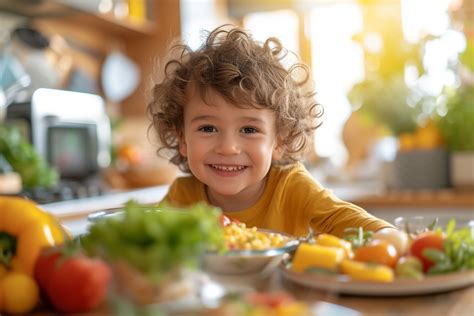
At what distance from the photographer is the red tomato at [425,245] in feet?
2.33

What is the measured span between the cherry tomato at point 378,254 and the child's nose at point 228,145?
1.77 feet

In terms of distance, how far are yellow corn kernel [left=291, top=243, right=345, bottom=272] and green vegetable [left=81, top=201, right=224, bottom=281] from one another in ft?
0.49

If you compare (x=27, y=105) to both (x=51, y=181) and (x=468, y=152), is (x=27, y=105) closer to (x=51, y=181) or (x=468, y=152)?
(x=51, y=181)

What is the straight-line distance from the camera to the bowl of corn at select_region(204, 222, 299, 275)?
2.17 feet

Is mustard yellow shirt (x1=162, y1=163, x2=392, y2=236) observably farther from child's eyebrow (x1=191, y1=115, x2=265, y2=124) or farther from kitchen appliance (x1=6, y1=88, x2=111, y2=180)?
kitchen appliance (x1=6, y1=88, x2=111, y2=180)

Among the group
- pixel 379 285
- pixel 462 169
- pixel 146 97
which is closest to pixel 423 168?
pixel 462 169

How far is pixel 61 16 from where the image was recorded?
10.9 feet

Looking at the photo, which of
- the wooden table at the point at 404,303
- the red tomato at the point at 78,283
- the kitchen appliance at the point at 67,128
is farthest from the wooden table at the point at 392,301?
the kitchen appliance at the point at 67,128

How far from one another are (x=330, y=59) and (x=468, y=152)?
211 centimetres

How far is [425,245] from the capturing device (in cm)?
72

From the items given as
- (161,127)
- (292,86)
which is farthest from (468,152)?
(161,127)

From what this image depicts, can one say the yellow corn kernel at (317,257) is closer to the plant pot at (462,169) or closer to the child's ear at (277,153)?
the child's ear at (277,153)

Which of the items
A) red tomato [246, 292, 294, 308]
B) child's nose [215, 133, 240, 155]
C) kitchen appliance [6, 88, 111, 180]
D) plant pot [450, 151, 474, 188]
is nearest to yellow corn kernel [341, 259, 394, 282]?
red tomato [246, 292, 294, 308]

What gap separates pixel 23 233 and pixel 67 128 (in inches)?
87.7
